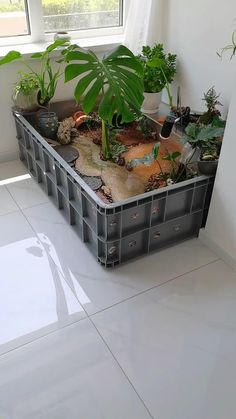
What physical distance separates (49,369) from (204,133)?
132 cm

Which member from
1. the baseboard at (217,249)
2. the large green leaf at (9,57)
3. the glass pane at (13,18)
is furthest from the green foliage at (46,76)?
the baseboard at (217,249)

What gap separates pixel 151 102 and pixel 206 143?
2.82ft

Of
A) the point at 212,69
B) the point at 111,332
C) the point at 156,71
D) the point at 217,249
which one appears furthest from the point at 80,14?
the point at 111,332

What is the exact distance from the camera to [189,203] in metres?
1.87

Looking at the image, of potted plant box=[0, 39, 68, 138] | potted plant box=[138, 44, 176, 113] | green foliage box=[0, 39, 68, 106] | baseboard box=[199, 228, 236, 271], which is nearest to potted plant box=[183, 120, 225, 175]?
baseboard box=[199, 228, 236, 271]

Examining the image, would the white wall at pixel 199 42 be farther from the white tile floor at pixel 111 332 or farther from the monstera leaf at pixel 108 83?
the white tile floor at pixel 111 332

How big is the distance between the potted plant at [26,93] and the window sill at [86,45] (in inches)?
6.7

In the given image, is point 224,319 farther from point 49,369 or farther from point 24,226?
point 24,226

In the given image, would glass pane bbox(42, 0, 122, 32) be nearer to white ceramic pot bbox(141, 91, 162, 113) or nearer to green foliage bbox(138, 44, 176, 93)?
green foliage bbox(138, 44, 176, 93)

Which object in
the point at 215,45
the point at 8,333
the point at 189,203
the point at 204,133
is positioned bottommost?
the point at 8,333

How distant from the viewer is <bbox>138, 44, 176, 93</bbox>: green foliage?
8.02 ft

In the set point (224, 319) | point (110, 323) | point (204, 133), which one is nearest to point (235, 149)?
point (204, 133)

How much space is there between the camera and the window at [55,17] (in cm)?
250

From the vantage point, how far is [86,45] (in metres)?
2.62
